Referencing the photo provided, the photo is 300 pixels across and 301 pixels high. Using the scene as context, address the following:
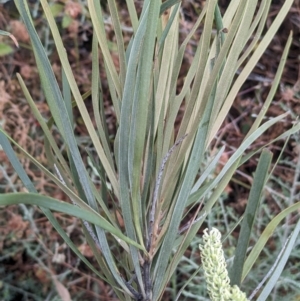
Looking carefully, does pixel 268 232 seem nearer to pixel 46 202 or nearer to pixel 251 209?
pixel 251 209

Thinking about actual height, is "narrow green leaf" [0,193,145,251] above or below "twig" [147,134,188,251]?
above

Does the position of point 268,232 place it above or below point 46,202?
below

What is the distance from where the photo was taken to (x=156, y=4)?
26cm

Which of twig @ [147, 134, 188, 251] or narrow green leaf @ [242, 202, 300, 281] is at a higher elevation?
twig @ [147, 134, 188, 251]

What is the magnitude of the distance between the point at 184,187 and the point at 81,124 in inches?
25.7

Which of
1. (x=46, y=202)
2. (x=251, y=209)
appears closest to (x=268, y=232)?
(x=251, y=209)

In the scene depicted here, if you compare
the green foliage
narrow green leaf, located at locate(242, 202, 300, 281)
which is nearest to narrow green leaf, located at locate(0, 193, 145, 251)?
the green foliage

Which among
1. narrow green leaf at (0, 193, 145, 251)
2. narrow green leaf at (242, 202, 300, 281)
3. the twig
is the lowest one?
narrow green leaf at (242, 202, 300, 281)

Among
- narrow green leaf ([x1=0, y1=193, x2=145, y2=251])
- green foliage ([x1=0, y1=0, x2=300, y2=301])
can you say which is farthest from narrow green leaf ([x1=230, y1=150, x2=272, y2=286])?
narrow green leaf ([x1=0, y1=193, x2=145, y2=251])

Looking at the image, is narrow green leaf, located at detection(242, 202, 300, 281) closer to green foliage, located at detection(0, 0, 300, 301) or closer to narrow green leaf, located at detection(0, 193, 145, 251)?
green foliage, located at detection(0, 0, 300, 301)

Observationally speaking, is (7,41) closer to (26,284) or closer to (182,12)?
(182,12)

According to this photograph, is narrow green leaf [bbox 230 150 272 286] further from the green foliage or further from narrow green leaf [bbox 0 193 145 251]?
narrow green leaf [bbox 0 193 145 251]

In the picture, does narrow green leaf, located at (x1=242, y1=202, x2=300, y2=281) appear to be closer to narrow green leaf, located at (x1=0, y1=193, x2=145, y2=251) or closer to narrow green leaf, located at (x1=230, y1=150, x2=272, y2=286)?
narrow green leaf, located at (x1=230, y1=150, x2=272, y2=286)

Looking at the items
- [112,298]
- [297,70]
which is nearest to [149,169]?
[112,298]
